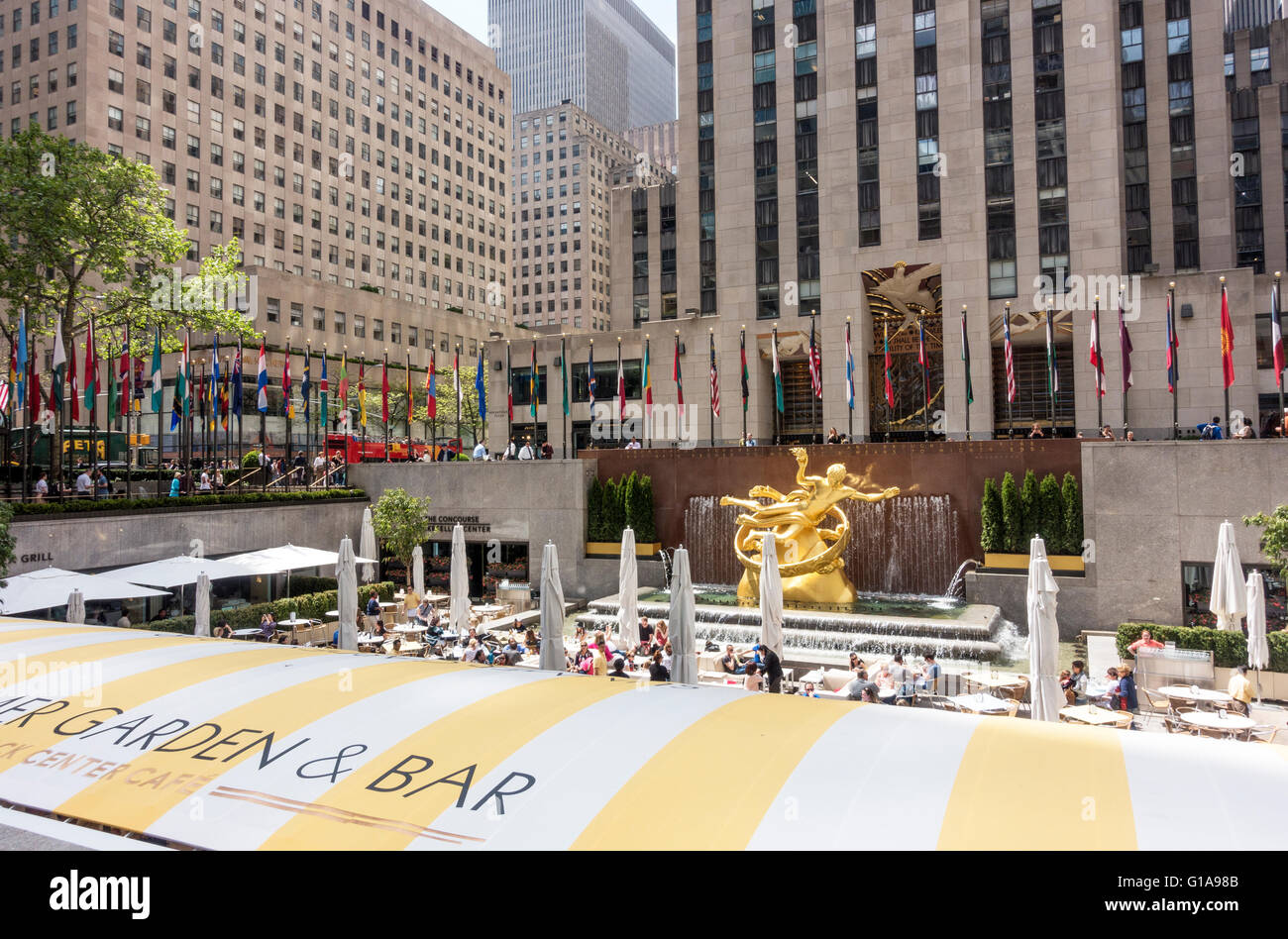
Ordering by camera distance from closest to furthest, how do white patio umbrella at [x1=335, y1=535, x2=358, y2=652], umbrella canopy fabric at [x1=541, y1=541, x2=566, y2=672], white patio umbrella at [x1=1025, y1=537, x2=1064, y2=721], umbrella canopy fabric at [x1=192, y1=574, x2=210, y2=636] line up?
white patio umbrella at [x1=1025, y1=537, x2=1064, y2=721]
umbrella canopy fabric at [x1=541, y1=541, x2=566, y2=672]
white patio umbrella at [x1=335, y1=535, x2=358, y2=652]
umbrella canopy fabric at [x1=192, y1=574, x2=210, y2=636]

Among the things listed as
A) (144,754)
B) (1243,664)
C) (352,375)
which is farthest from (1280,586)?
(352,375)

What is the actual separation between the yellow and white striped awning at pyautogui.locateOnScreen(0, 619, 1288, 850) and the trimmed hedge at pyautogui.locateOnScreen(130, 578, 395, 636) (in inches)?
660

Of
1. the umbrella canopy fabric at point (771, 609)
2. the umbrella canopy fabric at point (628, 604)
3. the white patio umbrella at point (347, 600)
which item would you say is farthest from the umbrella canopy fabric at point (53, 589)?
the umbrella canopy fabric at point (771, 609)

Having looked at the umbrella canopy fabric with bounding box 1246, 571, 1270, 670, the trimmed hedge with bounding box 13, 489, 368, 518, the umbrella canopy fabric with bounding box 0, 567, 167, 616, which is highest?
the trimmed hedge with bounding box 13, 489, 368, 518

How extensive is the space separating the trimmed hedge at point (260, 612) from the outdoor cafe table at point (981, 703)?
18590 millimetres

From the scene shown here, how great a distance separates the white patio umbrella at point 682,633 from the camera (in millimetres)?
13666

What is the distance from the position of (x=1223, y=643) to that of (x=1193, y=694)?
4794mm

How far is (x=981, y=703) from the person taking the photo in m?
15.0

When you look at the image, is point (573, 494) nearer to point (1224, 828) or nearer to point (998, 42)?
point (1224, 828)

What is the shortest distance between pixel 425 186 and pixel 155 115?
99.3 ft

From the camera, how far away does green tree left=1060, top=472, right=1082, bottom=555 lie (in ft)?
85.8

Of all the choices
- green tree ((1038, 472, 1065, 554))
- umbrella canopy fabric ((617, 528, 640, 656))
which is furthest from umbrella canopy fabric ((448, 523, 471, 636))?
green tree ((1038, 472, 1065, 554))

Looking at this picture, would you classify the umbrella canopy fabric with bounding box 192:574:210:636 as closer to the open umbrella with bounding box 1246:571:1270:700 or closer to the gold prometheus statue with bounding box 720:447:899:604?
the gold prometheus statue with bounding box 720:447:899:604

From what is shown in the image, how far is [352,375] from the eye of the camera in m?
72.2
